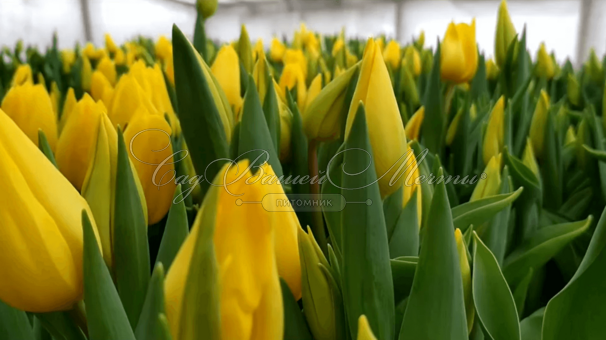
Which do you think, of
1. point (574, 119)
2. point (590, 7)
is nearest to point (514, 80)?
point (574, 119)

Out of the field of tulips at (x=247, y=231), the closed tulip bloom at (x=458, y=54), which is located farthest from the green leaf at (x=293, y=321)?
the closed tulip bloom at (x=458, y=54)

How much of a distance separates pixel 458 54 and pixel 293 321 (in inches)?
18.6

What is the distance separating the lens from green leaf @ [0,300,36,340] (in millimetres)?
212

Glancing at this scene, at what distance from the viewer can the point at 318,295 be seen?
20 centimetres

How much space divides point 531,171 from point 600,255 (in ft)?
0.71

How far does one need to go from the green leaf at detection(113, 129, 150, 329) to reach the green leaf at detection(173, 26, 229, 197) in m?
0.05

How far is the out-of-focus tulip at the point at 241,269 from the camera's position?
0.43ft

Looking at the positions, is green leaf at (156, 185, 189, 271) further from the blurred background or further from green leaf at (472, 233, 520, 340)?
the blurred background

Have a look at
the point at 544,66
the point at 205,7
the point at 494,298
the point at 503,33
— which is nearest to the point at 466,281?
the point at 494,298

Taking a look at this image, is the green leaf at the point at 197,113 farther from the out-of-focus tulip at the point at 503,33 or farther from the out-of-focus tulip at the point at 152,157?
the out-of-focus tulip at the point at 503,33

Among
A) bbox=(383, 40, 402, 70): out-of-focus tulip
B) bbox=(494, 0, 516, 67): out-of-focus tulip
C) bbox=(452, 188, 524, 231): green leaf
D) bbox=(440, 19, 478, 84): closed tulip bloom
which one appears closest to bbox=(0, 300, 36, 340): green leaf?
bbox=(452, 188, 524, 231): green leaf

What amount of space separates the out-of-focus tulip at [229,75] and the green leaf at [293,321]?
0.70 ft

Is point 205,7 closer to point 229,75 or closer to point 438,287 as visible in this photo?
point 229,75

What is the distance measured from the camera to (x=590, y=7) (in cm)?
497
